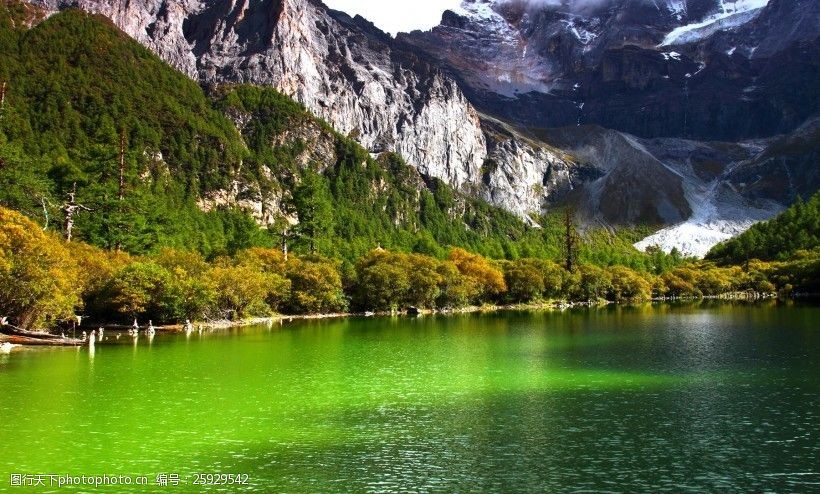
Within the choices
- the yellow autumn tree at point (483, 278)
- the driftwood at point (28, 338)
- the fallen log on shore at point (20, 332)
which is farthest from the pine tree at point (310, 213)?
the fallen log on shore at point (20, 332)

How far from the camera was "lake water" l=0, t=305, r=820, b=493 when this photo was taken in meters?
25.9

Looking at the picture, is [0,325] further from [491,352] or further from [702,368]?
[702,368]

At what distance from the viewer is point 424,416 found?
35875mm

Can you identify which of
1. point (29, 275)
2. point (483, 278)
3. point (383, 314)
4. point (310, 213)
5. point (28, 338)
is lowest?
point (28, 338)

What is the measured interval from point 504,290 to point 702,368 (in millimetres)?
96636

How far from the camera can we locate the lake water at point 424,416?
25859 mm

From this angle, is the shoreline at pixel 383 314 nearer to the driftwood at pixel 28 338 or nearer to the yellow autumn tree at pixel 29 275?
the driftwood at pixel 28 338

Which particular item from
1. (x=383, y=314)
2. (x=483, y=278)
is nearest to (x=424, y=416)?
(x=383, y=314)

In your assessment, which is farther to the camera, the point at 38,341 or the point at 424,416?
the point at 38,341

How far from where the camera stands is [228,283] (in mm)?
92750

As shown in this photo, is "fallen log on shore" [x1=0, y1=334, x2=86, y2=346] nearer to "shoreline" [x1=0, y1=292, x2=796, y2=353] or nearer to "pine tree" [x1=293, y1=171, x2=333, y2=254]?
"shoreline" [x1=0, y1=292, x2=796, y2=353]

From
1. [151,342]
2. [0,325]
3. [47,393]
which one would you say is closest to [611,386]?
[47,393]

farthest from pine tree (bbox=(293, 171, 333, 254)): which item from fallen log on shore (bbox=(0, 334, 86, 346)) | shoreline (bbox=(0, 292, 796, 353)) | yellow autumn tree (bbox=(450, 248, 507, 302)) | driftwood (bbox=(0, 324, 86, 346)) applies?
driftwood (bbox=(0, 324, 86, 346))

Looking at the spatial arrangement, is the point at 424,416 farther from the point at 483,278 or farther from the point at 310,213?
the point at 310,213
